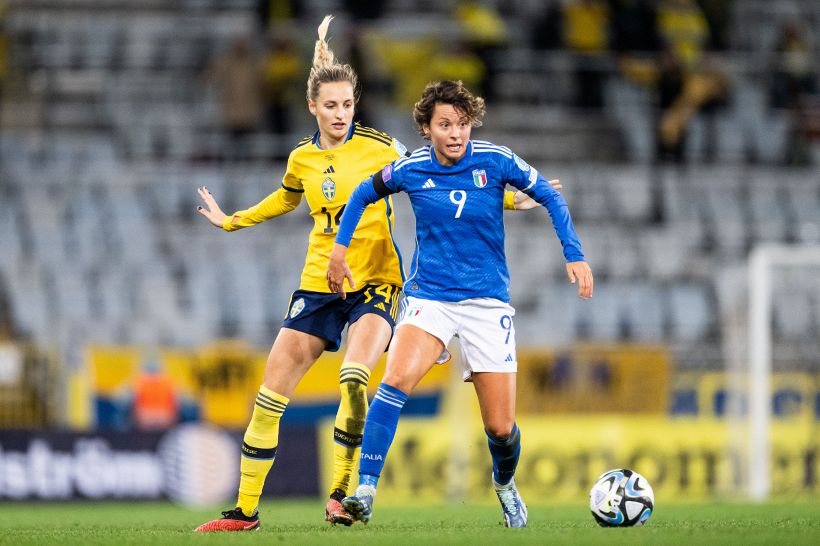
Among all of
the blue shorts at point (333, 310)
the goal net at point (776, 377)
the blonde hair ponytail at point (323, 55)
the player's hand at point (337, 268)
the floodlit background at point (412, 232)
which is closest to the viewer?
the player's hand at point (337, 268)

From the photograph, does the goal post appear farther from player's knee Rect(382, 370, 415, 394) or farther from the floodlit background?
player's knee Rect(382, 370, 415, 394)

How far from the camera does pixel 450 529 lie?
7.86 meters

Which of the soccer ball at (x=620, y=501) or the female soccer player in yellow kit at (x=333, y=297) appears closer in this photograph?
the soccer ball at (x=620, y=501)

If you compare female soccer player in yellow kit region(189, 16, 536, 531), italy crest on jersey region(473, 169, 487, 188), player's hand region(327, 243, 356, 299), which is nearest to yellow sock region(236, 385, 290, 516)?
female soccer player in yellow kit region(189, 16, 536, 531)

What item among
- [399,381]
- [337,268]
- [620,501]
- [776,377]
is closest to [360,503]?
[399,381]

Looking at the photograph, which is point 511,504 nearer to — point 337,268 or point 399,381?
point 399,381

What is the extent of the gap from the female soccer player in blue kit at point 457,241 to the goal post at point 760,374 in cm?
707

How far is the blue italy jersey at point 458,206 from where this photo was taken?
750 cm

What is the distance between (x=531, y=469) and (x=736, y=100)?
24.7 ft

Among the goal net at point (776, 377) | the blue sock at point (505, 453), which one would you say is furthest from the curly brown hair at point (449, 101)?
the goal net at point (776, 377)

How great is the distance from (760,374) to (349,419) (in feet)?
24.3

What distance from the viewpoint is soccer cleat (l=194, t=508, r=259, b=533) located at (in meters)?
7.69

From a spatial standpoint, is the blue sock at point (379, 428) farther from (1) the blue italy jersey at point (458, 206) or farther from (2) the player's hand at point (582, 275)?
(2) the player's hand at point (582, 275)

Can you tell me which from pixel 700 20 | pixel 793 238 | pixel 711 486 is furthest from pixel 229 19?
pixel 711 486
